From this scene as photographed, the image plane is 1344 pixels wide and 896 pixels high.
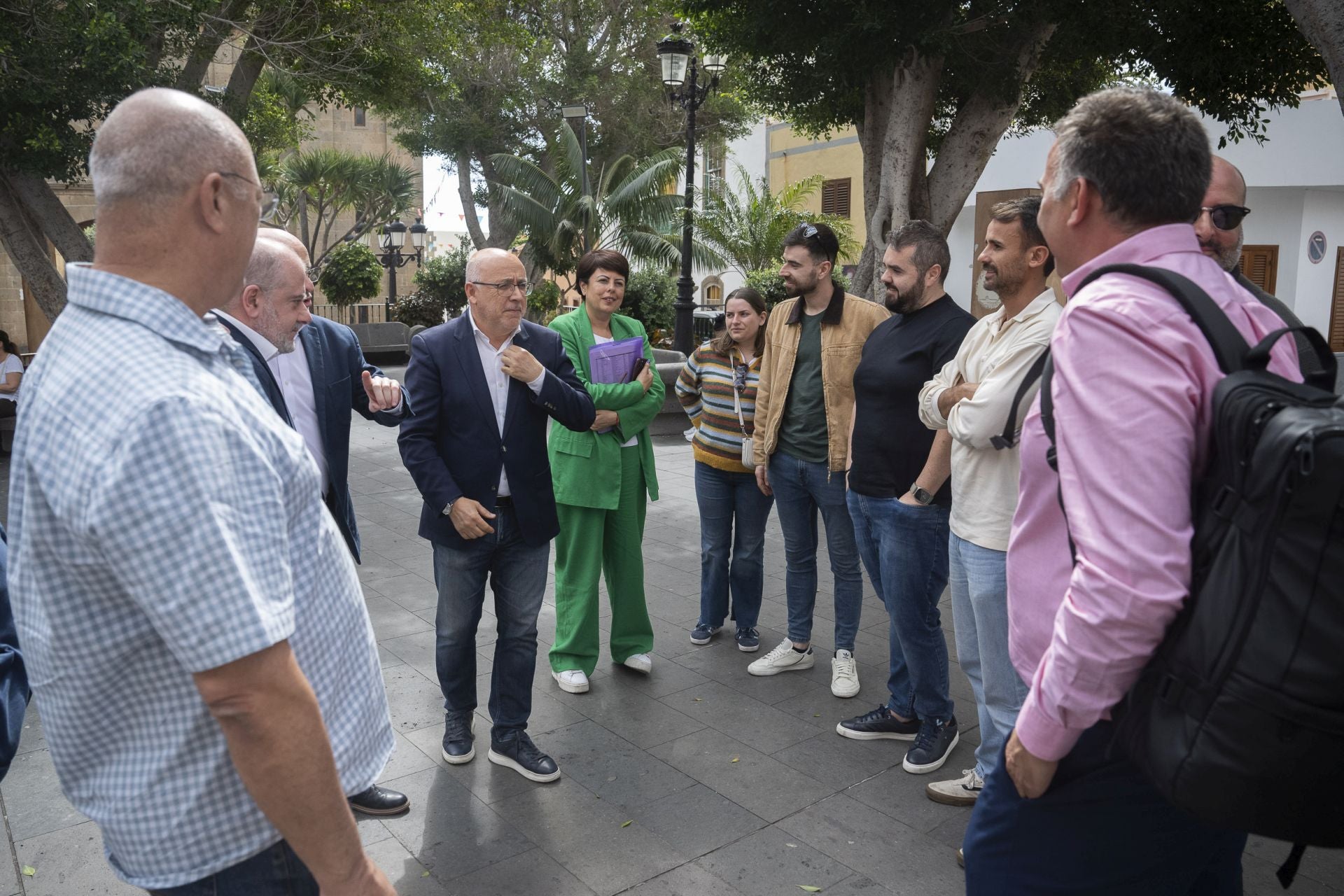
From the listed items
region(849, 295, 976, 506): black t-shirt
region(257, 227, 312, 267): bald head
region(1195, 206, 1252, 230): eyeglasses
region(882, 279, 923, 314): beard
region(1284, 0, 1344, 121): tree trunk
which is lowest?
region(849, 295, 976, 506): black t-shirt

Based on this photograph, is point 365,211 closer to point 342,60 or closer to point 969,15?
point 342,60

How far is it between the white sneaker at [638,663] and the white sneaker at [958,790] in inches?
65.5

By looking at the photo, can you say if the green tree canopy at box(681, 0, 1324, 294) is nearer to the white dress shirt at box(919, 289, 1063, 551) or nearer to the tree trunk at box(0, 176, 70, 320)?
the white dress shirt at box(919, 289, 1063, 551)

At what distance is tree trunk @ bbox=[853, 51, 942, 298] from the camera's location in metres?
10.0

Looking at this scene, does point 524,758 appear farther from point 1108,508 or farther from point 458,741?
point 1108,508

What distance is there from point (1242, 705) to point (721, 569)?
165 inches

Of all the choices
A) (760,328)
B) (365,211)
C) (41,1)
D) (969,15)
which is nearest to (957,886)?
(760,328)

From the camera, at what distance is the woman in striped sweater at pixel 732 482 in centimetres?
546

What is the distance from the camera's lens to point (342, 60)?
44.4 ft

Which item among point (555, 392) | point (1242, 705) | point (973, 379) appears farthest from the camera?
point (555, 392)

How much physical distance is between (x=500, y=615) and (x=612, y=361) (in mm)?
1428

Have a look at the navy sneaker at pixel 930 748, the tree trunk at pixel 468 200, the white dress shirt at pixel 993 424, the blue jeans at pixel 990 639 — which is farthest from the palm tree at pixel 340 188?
the blue jeans at pixel 990 639

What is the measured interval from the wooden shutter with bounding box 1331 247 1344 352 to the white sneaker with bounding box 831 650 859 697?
25526mm

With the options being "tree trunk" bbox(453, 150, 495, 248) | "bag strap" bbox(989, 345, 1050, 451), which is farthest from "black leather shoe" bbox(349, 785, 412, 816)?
"tree trunk" bbox(453, 150, 495, 248)
